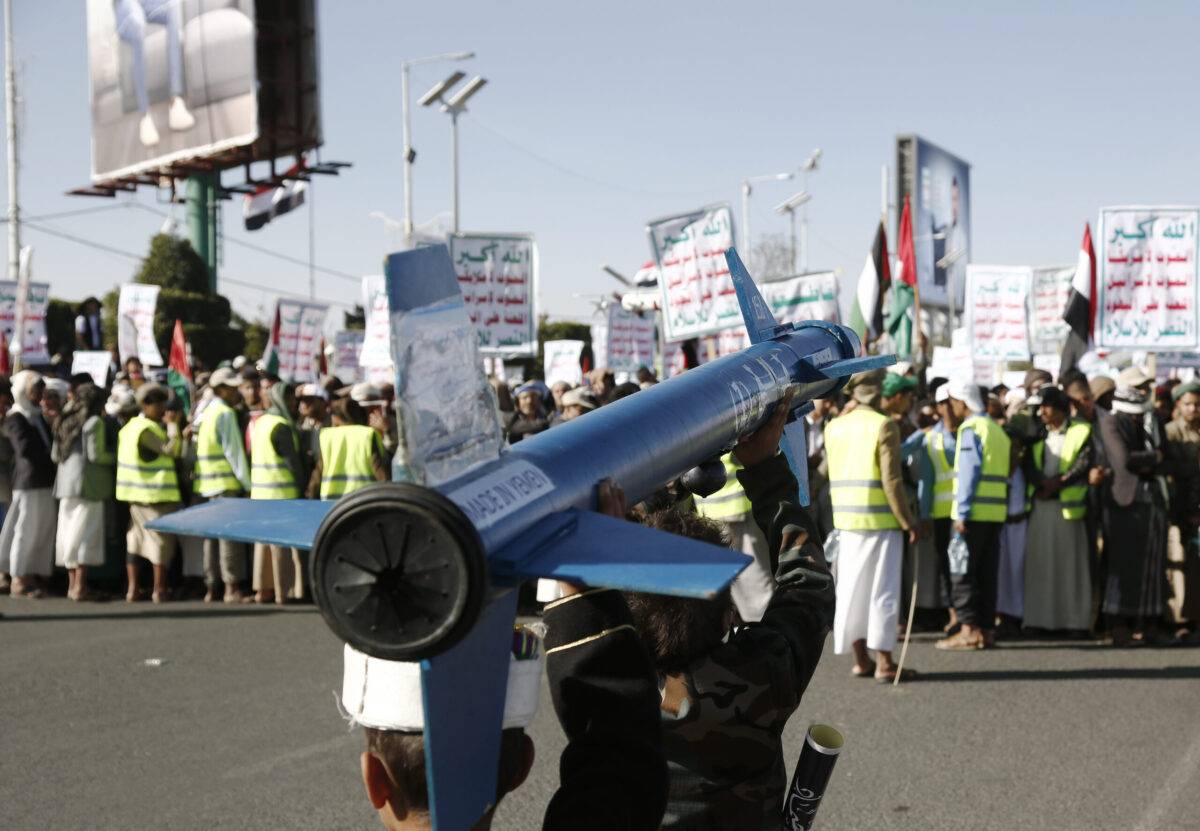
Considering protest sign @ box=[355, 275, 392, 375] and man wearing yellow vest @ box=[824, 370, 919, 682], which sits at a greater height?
protest sign @ box=[355, 275, 392, 375]

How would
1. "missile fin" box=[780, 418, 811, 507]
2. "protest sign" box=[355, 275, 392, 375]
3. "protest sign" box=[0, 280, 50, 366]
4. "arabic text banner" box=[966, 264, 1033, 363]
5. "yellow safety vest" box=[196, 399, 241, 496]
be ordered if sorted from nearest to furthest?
1. "missile fin" box=[780, 418, 811, 507]
2. "yellow safety vest" box=[196, 399, 241, 496]
3. "protest sign" box=[355, 275, 392, 375]
4. "protest sign" box=[0, 280, 50, 366]
5. "arabic text banner" box=[966, 264, 1033, 363]

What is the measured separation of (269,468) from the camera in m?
10.5

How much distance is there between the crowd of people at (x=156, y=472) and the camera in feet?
34.6

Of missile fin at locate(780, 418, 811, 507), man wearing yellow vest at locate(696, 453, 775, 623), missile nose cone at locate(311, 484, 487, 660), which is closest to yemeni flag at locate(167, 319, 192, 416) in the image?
man wearing yellow vest at locate(696, 453, 775, 623)

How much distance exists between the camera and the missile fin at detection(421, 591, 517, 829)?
58.9 inches

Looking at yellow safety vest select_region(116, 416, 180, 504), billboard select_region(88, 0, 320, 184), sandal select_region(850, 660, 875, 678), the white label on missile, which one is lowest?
sandal select_region(850, 660, 875, 678)

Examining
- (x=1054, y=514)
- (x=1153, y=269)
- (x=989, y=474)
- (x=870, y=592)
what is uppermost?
(x=1153, y=269)

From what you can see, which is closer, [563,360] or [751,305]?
[751,305]

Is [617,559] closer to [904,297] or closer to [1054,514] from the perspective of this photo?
[1054,514]

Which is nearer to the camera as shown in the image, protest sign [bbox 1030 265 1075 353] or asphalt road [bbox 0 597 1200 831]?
asphalt road [bbox 0 597 1200 831]

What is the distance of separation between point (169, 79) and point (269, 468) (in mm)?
33938

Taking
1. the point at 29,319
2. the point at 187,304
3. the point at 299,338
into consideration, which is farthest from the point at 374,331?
the point at 187,304

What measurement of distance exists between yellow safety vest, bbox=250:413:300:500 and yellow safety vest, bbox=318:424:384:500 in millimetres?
520

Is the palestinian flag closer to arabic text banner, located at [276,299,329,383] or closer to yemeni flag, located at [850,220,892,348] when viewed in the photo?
arabic text banner, located at [276,299,329,383]
